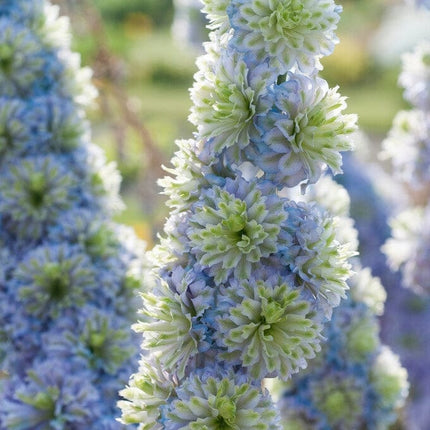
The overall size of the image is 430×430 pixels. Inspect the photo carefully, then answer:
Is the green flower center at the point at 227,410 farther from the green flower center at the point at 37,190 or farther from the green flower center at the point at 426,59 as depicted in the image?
the green flower center at the point at 426,59

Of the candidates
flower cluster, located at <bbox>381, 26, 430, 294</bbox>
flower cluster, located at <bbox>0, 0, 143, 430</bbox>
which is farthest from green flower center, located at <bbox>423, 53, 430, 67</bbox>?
flower cluster, located at <bbox>0, 0, 143, 430</bbox>

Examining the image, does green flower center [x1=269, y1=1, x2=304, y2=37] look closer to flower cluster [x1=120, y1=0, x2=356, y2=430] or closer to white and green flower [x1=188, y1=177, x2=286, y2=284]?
flower cluster [x1=120, y1=0, x2=356, y2=430]

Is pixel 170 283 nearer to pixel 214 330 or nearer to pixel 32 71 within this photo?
pixel 214 330

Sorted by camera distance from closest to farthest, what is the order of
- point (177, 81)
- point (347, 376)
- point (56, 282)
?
1. point (56, 282)
2. point (347, 376)
3. point (177, 81)

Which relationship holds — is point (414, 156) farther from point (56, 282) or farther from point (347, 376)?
point (56, 282)

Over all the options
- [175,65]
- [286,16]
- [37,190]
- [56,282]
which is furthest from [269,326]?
[175,65]

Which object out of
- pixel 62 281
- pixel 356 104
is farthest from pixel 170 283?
pixel 356 104
